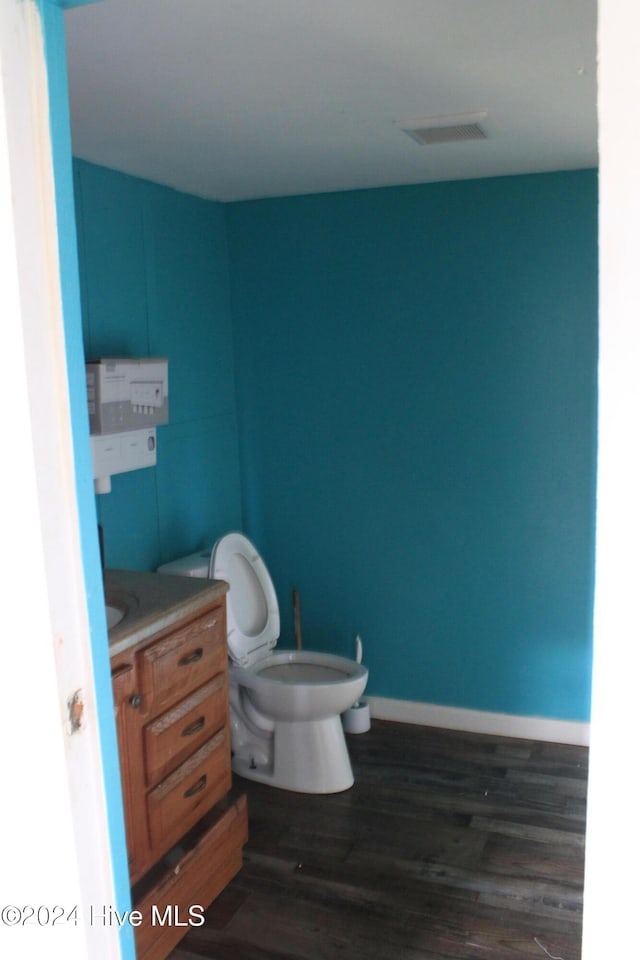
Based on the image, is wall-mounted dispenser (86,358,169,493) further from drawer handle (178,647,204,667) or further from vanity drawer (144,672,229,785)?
vanity drawer (144,672,229,785)

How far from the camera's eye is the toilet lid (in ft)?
10.0

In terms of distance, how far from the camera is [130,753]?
2.08 metres

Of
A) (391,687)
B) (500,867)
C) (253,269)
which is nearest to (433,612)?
(391,687)

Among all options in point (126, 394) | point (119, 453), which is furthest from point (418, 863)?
point (126, 394)

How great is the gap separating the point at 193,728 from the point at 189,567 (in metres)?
0.74

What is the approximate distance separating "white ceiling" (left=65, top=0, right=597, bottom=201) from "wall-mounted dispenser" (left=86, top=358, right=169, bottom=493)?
672mm

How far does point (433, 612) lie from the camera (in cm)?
345

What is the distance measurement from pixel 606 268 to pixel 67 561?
83cm

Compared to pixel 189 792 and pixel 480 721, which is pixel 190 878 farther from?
pixel 480 721

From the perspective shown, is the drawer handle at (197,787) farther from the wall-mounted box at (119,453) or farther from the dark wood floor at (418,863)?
the wall-mounted box at (119,453)

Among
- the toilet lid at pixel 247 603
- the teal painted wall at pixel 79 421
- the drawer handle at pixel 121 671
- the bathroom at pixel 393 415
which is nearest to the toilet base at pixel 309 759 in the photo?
the toilet lid at pixel 247 603

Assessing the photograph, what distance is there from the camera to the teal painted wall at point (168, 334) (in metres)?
2.75

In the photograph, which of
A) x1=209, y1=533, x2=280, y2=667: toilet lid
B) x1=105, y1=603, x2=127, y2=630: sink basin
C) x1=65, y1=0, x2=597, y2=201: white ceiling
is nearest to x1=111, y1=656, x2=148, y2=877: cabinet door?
x1=105, y1=603, x2=127, y2=630: sink basin

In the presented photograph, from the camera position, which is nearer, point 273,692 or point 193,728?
point 193,728
